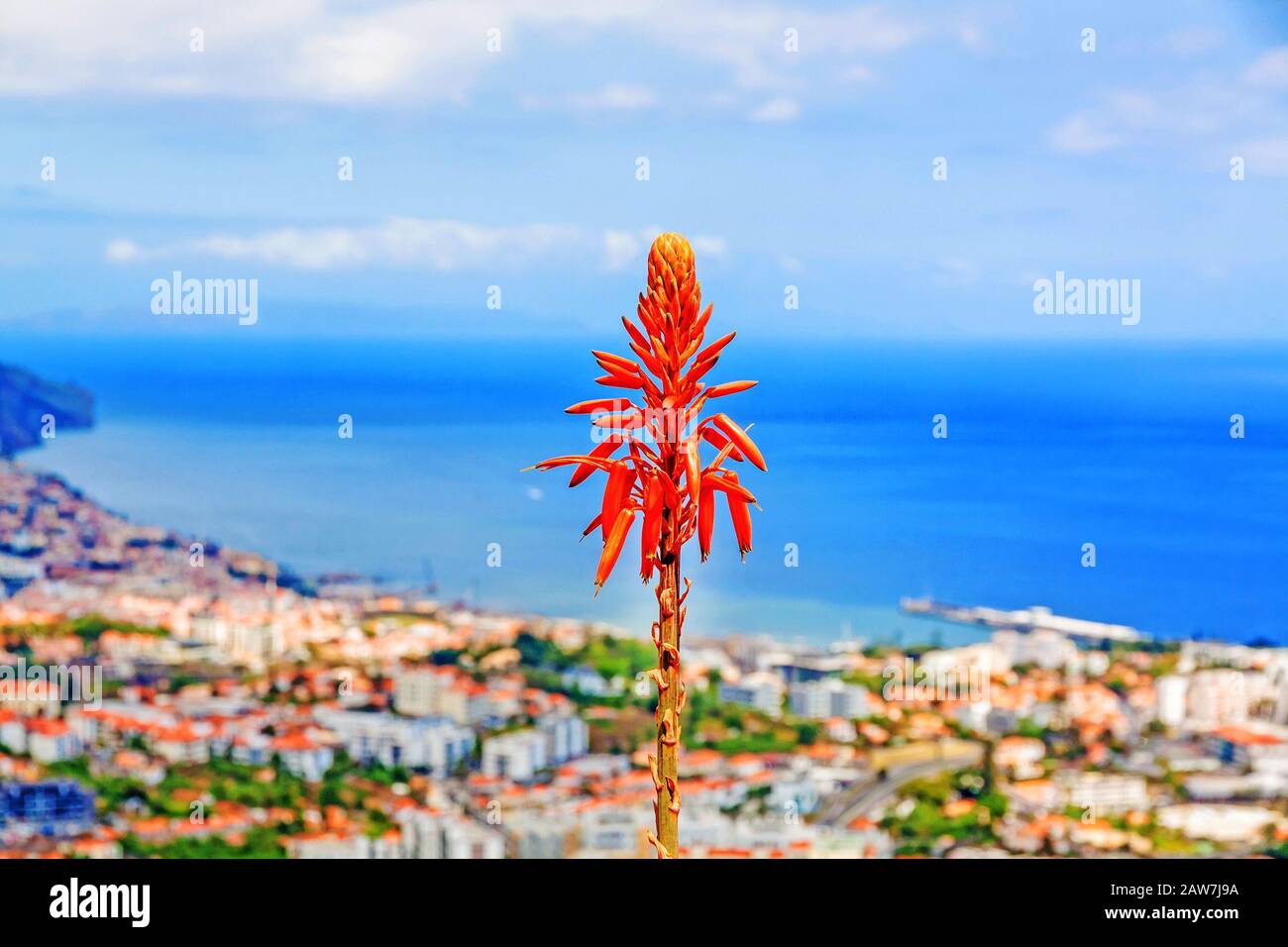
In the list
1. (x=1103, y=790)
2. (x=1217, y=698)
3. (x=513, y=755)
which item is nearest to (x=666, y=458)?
(x=513, y=755)

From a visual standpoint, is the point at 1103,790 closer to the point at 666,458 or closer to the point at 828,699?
the point at 828,699

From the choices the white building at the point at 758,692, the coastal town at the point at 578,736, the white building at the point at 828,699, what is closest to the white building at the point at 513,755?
the coastal town at the point at 578,736

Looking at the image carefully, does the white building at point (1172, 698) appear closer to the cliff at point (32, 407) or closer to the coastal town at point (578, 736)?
the coastal town at point (578, 736)

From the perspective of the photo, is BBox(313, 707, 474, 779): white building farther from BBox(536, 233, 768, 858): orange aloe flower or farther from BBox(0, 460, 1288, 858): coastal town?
BBox(536, 233, 768, 858): orange aloe flower

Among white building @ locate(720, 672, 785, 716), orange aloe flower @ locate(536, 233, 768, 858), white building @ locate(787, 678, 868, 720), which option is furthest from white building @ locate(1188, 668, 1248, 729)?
orange aloe flower @ locate(536, 233, 768, 858)

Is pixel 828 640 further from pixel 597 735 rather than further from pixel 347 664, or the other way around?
pixel 347 664
